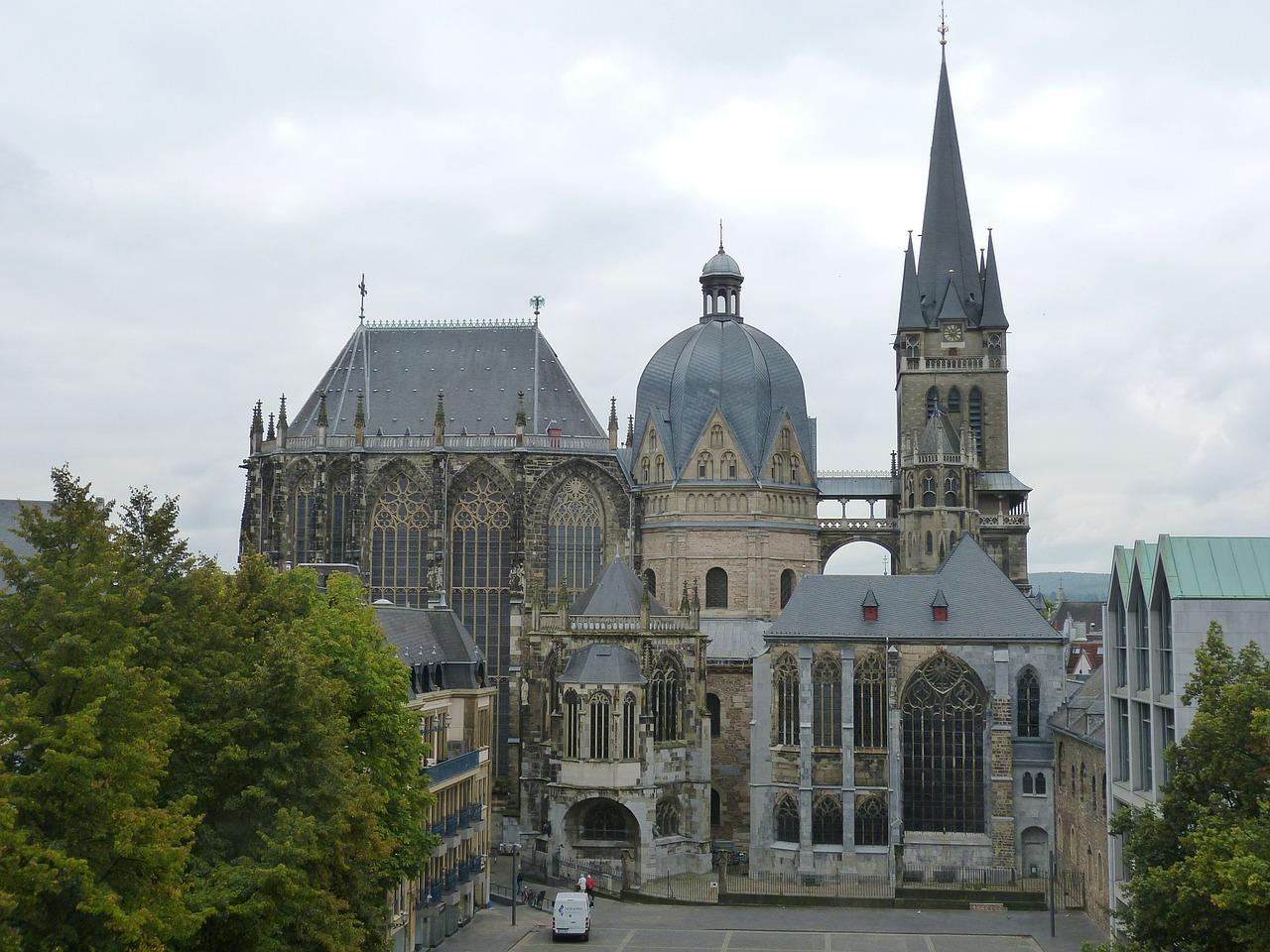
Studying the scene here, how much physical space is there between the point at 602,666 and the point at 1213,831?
42.1 m

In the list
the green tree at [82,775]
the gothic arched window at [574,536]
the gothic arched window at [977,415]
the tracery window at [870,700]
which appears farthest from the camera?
the gothic arched window at [977,415]

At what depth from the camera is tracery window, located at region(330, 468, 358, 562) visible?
251ft

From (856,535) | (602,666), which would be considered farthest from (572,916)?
(856,535)

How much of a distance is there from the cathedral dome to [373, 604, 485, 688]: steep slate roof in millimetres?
19079

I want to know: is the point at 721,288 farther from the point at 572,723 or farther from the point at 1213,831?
the point at 1213,831

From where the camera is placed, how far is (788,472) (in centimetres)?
7719

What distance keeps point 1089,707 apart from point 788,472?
24718mm

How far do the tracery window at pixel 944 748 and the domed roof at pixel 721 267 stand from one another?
2561 centimetres

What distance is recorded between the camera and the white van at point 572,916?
166 ft

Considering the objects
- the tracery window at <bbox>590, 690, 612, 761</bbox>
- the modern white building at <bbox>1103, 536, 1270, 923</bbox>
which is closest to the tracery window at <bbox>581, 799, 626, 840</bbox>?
the tracery window at <bbox>590, 690, 612, 761</bbox>

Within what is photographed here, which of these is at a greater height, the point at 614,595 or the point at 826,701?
the point at 614,595

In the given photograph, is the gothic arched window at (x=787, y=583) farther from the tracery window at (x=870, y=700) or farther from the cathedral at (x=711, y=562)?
the tracery window at (x=870, y=700)

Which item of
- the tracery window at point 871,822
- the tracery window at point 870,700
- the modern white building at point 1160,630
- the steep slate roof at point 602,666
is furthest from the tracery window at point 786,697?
the modern white building at point 1160,630

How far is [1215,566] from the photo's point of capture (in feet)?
116
